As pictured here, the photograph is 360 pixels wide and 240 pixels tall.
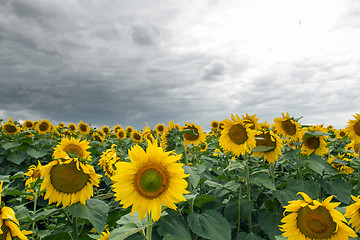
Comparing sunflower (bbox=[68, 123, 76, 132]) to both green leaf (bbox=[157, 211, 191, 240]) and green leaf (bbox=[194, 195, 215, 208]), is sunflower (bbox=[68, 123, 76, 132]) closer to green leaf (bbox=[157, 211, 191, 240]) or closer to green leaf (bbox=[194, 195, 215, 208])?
green leaf (bbox=[194, 195, 215, 208])

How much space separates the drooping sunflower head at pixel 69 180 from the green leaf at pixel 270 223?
7.32 feet

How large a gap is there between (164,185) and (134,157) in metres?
0.33

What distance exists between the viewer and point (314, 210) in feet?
8.65

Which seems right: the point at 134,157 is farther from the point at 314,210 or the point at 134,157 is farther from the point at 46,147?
the point at 46,147

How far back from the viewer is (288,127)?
185 inches

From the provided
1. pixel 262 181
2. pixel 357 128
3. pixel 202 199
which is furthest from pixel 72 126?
pixel 357 128

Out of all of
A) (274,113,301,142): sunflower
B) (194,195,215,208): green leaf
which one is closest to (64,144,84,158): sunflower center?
(194,195,215,208): green leaf

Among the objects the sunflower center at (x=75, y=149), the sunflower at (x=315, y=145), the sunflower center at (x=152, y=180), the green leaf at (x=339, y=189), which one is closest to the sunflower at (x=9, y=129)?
the sunflower center at (x=75, y=149)

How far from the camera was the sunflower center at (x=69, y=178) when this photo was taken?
9.59 feet

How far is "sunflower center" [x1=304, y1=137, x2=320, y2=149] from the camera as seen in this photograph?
4867 millimetres

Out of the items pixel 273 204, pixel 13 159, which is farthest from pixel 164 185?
pixel 13 159

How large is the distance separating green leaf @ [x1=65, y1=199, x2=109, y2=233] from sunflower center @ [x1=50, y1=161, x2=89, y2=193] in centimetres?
18

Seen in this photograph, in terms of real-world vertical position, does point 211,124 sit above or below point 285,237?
above

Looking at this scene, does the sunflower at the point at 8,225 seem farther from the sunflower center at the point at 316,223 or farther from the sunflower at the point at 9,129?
the sunflower at the point at 9,129
